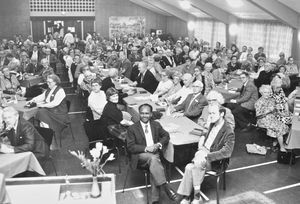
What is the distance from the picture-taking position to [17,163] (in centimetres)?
423

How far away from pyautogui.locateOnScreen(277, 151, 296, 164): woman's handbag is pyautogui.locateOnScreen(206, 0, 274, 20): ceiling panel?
25.6 feet

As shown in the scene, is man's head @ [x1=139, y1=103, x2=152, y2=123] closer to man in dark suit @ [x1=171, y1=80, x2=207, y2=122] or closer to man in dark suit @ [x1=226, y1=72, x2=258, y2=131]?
man in dark suit @ [x1=171, y1=80, x2=207, y2=122]

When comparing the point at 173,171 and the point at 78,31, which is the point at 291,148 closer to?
the point at 173,171

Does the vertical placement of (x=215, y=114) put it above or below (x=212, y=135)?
above

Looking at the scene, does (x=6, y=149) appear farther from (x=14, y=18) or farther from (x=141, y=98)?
(x=14, y=18)

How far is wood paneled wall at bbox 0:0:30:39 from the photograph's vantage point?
63.2 ft

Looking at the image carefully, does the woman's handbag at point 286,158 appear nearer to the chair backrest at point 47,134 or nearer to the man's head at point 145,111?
the man's head at point 145,111

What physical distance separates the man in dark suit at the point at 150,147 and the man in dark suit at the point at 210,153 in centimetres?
28

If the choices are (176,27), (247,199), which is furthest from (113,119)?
(176,27)

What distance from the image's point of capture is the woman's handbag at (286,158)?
5715 mm

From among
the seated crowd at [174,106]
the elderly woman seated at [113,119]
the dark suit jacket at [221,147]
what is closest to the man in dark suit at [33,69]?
the seated crowd at [174,106]

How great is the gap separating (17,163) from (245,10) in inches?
438

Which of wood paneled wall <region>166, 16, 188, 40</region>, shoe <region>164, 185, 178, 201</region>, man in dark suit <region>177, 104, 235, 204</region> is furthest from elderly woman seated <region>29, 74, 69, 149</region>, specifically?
wood paneled wall <region>166, 16, 188, 40</region>

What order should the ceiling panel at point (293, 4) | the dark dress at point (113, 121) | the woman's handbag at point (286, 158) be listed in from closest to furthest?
the dark dress at point (113, 121) → the woman's handbag at point (286, 158) → the ceiling panel at point (293, 4)
